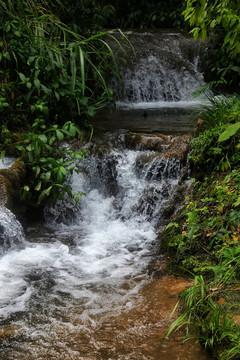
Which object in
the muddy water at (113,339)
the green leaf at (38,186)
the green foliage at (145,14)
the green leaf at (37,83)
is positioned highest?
the green foliage at (145,14)

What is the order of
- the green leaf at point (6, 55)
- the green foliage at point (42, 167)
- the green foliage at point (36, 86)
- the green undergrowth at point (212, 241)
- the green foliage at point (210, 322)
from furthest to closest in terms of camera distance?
the green leaf at point (6, 55), the green foliage at point (36, 86), the green foliage at point (42, 167), the green undergrowth at point (212, 241), the green foliage at point (210, 322)

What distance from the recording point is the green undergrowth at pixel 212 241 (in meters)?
2.24

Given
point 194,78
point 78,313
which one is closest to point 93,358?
point 78,313

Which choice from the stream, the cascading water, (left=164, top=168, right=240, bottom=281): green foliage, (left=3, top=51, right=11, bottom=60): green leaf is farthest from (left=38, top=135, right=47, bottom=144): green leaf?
the cascading water

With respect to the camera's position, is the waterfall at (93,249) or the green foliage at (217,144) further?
the green foliage at (217,144)

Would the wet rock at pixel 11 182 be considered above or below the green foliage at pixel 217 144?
below

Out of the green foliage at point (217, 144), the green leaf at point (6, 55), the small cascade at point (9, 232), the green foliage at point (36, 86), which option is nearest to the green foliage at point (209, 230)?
the green foliage at point (217, 144)

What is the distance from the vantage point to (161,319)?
2629 mm

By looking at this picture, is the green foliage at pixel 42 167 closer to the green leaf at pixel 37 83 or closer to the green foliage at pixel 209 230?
the green leaf at pixel 37 83

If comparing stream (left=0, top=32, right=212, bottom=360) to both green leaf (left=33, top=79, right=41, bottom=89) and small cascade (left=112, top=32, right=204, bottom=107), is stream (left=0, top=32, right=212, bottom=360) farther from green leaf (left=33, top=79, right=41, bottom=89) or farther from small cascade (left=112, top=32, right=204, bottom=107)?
small cascade (left=112, top=32, right=204, bottom=107)

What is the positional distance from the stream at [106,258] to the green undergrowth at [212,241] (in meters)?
0.15

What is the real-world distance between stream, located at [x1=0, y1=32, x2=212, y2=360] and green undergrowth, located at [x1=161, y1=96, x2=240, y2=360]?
152 mm

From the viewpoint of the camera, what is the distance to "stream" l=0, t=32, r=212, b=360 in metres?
2.44

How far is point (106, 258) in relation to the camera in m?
3.75
